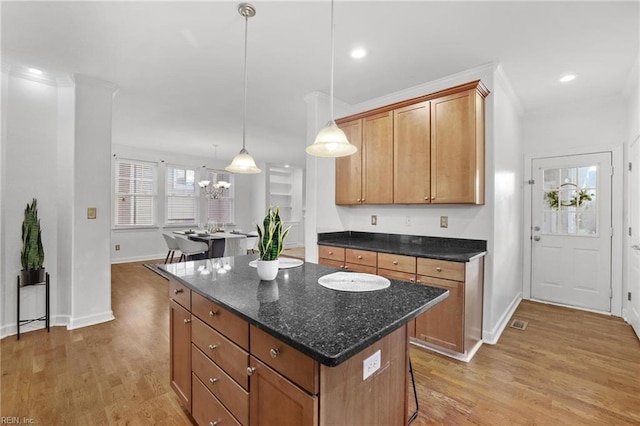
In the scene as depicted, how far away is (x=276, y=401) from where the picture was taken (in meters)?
1.06

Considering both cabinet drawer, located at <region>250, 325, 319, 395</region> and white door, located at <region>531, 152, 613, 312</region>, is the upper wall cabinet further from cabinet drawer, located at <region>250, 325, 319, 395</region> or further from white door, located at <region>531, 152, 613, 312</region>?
cabinet drawer, located at <region>250, 325, 319, 395</region>

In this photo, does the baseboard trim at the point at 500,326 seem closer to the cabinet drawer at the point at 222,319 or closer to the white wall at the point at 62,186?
the cabinet drawer at the point at 222,319

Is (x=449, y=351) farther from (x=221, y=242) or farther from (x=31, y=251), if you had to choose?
(x=221, y=242)

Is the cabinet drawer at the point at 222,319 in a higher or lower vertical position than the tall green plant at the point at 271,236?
lower

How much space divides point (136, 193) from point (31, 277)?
4.29 m

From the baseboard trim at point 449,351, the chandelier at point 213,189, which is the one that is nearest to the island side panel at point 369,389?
the baseboard trim at point 449,351

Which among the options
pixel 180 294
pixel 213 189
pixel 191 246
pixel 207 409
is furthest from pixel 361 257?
pixel 213 189

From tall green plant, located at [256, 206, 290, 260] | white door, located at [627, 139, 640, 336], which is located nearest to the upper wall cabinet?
white door, located at [627, 139, 640, 336]

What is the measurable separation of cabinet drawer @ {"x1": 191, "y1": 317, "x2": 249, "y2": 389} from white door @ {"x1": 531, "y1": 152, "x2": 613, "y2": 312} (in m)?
4.36

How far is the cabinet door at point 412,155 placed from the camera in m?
2.95

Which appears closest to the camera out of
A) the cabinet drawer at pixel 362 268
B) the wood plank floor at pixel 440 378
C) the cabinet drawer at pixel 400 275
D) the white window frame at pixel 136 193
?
the wood plank floor at pixel 440 378

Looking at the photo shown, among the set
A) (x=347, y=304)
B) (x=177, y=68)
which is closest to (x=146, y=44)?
(x=177, y=68)

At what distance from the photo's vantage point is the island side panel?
0.97m

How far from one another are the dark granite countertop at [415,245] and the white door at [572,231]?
1.88 meters
